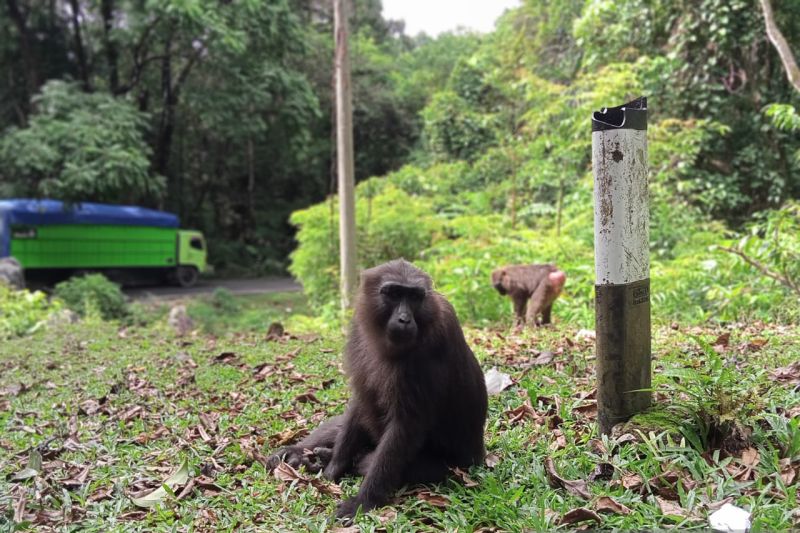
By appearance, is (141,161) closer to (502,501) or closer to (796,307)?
(796,307)

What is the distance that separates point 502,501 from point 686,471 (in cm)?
75

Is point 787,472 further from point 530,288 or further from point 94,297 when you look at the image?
point 94,297

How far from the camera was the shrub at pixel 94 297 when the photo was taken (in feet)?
42.3

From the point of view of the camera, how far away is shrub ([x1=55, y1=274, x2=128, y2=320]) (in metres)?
12.9

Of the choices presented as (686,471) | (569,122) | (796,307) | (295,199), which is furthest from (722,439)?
(295,199)

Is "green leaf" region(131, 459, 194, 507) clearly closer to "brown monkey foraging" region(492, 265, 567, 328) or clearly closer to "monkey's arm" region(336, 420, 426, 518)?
"monkey's arm" region(336, 420, 426, 518)

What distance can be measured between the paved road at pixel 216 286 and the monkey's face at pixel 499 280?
12.6 m

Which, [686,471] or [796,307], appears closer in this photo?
[686,471]

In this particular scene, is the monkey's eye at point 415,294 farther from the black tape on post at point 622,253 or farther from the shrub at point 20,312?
the shrub at point 20,312

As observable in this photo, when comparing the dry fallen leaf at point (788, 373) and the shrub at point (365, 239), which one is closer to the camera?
the dry fallen leaf at point (788, 373)

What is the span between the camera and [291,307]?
16391 millimetres

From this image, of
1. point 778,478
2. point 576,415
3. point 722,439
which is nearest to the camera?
point 778,478

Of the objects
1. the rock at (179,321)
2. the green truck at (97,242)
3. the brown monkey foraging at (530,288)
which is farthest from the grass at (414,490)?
the green truck at (97,242)

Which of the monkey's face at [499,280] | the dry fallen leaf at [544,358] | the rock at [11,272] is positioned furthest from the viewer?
the rock at [11,272]
